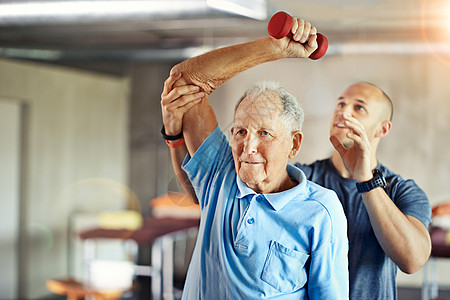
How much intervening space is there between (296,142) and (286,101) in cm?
8

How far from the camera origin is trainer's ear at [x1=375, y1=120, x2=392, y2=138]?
1184 mm

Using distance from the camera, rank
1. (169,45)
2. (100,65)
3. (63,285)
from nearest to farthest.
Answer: (63,285)
(169,45)
(100,65)

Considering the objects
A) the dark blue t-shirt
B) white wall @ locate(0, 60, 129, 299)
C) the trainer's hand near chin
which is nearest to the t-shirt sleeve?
the dark blue t-shirt

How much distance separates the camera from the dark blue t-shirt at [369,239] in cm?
116

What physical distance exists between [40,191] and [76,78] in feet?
3.98

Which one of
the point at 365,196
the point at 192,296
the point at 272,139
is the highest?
the point at 272,139

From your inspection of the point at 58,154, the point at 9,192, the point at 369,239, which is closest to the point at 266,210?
the point at 369,239

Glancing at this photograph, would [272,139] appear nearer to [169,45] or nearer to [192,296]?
[192,296]

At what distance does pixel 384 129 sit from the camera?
120 cm

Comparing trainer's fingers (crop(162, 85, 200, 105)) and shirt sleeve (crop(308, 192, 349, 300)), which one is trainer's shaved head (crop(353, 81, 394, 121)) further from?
trainer's fingers (crop(162, 85, 200, 105))

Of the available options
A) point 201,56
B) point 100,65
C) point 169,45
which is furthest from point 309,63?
point 100,65

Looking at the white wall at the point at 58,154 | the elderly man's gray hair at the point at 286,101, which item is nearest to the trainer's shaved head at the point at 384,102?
the elderly man's gray hair at the point at 286,101

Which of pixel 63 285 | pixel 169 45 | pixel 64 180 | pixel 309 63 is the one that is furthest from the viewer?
pixel 64 180

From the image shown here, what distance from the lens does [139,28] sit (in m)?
4.98
